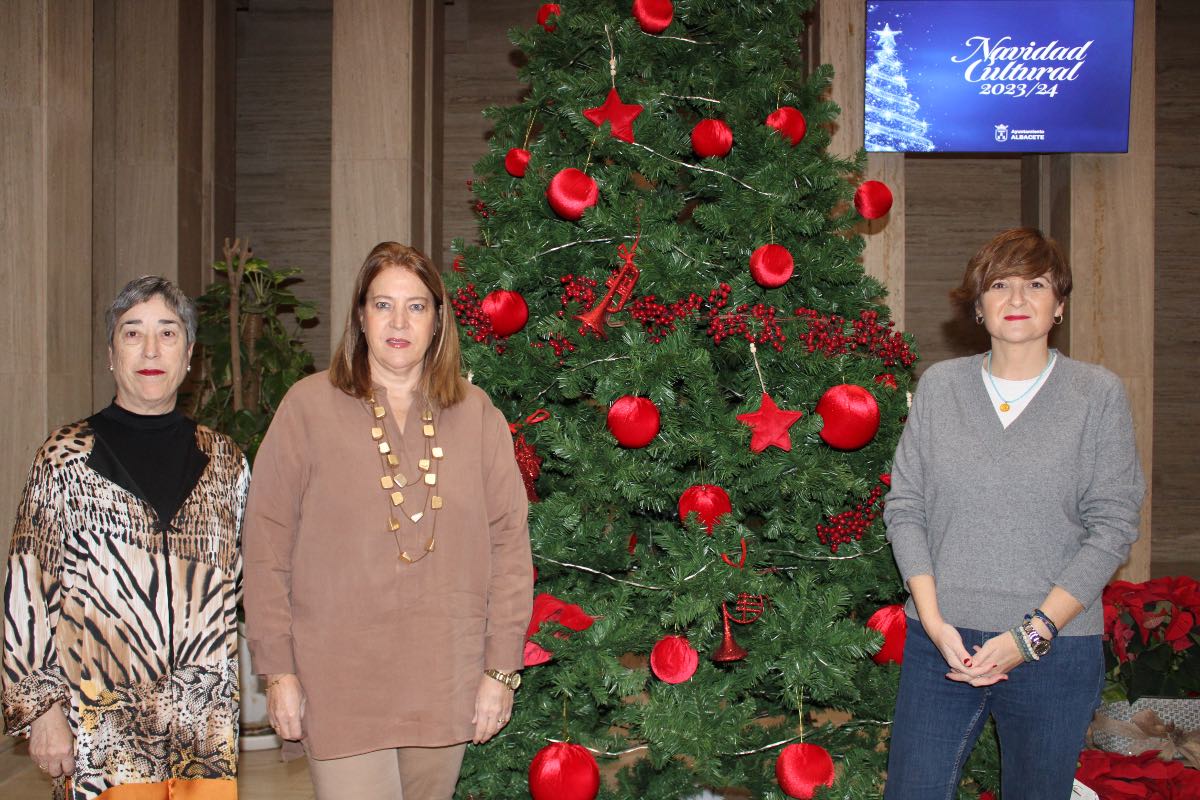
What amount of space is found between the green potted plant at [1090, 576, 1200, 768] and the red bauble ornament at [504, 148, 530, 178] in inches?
91.6

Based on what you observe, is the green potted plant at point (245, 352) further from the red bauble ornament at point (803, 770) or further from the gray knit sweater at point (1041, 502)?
the gray knit sweater at point (1041, 502)

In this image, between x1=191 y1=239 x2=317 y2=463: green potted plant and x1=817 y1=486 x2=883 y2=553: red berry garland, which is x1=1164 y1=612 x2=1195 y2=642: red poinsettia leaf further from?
x1=191 y1=239 x2=317 y2=463: green potted plant

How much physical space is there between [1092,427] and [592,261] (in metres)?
1.27

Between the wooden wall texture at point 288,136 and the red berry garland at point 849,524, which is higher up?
the wooden wall texture at point 288,136

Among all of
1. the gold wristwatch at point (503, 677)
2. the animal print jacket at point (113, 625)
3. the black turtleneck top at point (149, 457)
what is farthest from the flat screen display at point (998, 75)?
the animal print jacket at point (113, 625)

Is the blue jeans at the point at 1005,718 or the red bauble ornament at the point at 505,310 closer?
the blue jeans at the point at 1005,718

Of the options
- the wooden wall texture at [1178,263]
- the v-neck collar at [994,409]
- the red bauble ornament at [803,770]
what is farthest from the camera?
the wooden wall texture at [1178,263]

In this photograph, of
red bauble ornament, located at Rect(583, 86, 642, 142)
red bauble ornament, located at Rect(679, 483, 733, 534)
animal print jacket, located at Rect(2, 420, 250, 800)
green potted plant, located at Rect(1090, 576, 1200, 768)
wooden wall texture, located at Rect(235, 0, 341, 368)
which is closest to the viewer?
animal print jacket, located at Rect(2, 420, 250, 800)

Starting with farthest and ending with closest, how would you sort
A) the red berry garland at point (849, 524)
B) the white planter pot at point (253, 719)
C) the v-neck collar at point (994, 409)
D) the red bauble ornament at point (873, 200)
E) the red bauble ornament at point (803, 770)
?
the white planter pot at point (253, 719)
the red bauble ornament at point (873, 200)
the red berry garland at point (849, 524)
the red bauble ornament at point (803, 770)
the v-neck collar at point (994, 409)

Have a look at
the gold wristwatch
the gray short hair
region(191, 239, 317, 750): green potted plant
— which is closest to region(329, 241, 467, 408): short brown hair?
the gray short hair

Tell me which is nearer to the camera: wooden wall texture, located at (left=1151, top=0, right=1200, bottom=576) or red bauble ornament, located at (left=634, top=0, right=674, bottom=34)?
red bauble ornament, located at (left=634, top=0, right=674, bottom=34)

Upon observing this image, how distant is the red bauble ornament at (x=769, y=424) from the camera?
212 cm

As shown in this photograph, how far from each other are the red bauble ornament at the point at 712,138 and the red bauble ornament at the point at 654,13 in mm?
290

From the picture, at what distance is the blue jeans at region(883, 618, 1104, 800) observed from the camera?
167 centimetres
